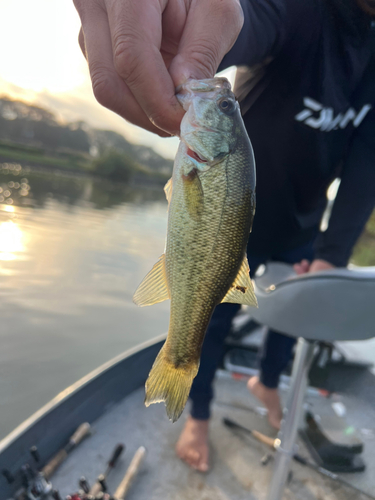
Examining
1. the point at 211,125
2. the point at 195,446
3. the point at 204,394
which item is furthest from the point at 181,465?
the point at 211,125

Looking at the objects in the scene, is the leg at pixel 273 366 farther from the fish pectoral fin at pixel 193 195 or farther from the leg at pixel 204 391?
the fish pectoral fin at pixel 193 195

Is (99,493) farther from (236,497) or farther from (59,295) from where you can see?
(59,295)

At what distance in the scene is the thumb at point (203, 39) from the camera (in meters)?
0.75

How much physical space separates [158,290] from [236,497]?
5.67ft

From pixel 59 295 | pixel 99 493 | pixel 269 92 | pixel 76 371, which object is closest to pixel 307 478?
pixel 99 493

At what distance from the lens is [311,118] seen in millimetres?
1548

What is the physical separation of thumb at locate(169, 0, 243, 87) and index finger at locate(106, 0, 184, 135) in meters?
0.05

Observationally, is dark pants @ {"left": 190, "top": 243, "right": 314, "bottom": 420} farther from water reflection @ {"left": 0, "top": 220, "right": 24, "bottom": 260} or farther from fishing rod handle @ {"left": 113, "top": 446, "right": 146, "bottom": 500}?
water reflection @ {"left": 0, "top": 220, "right": 24, "bottom": 260}

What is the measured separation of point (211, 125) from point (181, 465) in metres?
2.15

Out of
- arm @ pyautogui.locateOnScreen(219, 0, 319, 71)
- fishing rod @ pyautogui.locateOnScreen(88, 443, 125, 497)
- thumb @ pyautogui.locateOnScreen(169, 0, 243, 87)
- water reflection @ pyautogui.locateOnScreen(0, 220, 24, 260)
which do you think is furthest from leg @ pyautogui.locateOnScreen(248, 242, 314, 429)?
water reflection @ pyautogui.locateOnScreen(0, 220, 24, 260)

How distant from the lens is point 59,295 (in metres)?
7.08

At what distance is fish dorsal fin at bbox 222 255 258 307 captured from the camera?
3.25 ft

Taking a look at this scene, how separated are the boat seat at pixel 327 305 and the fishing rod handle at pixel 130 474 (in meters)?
1.34

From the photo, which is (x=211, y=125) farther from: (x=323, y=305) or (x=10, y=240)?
(x=10, y=240)
